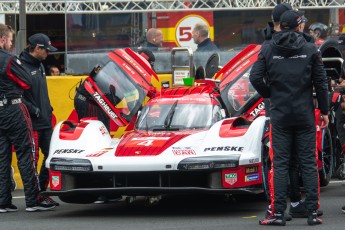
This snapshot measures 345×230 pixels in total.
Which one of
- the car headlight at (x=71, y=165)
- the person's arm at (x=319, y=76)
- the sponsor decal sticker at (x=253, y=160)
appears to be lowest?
the car headlight at (x=71, y=165)

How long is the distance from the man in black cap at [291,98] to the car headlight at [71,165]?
192cm

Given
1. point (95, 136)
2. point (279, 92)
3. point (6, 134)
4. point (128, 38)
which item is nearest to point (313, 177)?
point (279, 92)

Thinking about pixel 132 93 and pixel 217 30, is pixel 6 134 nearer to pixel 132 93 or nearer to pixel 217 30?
pixel 132 93

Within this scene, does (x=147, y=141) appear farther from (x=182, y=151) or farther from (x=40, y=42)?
(x=40, y=42)

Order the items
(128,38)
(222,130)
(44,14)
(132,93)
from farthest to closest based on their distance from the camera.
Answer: (44,14) < (128,38) < (132,93) < (222,130)

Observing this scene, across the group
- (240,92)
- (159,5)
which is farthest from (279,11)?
(159,5)

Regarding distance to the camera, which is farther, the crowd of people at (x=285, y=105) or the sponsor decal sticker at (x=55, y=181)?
the sponsor decal sticker at (x=55, y=181)

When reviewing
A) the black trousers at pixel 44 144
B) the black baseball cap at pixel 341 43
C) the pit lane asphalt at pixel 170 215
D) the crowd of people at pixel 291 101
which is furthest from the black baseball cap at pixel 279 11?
the black baseball cap at pixel 341 43

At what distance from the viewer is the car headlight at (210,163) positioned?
11.6m

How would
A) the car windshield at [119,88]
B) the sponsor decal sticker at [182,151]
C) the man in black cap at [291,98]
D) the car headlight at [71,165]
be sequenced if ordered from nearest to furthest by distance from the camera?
the man in black cap at [291,98] → the sponsor decal sticker at [182,151] → the car headlight at [71,165] → the car windshield at [119,88]

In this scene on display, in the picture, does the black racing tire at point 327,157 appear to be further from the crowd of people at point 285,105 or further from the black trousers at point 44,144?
the black trousers at point 44,144

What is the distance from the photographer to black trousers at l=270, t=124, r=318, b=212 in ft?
36.1

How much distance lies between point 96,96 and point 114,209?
1598 millimetres

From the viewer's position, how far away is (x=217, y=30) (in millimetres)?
23406
